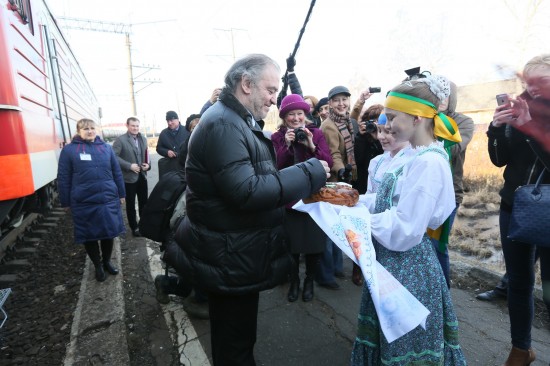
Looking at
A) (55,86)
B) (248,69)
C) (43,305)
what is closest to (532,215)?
(248,69)

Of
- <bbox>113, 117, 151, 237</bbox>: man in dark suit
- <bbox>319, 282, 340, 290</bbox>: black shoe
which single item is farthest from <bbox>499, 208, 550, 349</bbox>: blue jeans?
<bbox>113, 117, 151, 237</bbox>: man in dark suit

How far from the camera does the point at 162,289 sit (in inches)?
118

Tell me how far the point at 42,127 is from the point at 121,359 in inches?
103

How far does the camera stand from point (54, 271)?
4105 millimetres

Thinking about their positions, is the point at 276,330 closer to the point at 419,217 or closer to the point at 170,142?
the point at 419,217

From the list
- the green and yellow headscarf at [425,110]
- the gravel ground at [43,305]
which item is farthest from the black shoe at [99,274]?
the green and yellow headscarf at [425,110]

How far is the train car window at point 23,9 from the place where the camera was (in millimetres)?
3068

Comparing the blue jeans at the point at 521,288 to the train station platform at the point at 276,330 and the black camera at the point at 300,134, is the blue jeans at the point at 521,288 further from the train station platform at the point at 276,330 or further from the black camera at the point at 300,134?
the black camera at the point at 300,134

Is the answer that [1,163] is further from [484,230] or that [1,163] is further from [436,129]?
[484,230]

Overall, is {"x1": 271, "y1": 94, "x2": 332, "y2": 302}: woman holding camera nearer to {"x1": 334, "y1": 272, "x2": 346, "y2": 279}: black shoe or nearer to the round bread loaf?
{"x1": 334, "y1": 272, "x2": 346, "y2": 279}: black shoe

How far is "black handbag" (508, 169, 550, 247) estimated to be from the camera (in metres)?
1.68

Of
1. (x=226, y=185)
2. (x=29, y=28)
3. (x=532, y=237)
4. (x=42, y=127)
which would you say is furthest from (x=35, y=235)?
(x=532, y=237)

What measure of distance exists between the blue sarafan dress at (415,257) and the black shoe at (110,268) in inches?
117

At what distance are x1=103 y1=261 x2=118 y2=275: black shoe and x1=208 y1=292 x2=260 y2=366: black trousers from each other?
8.30 feet
